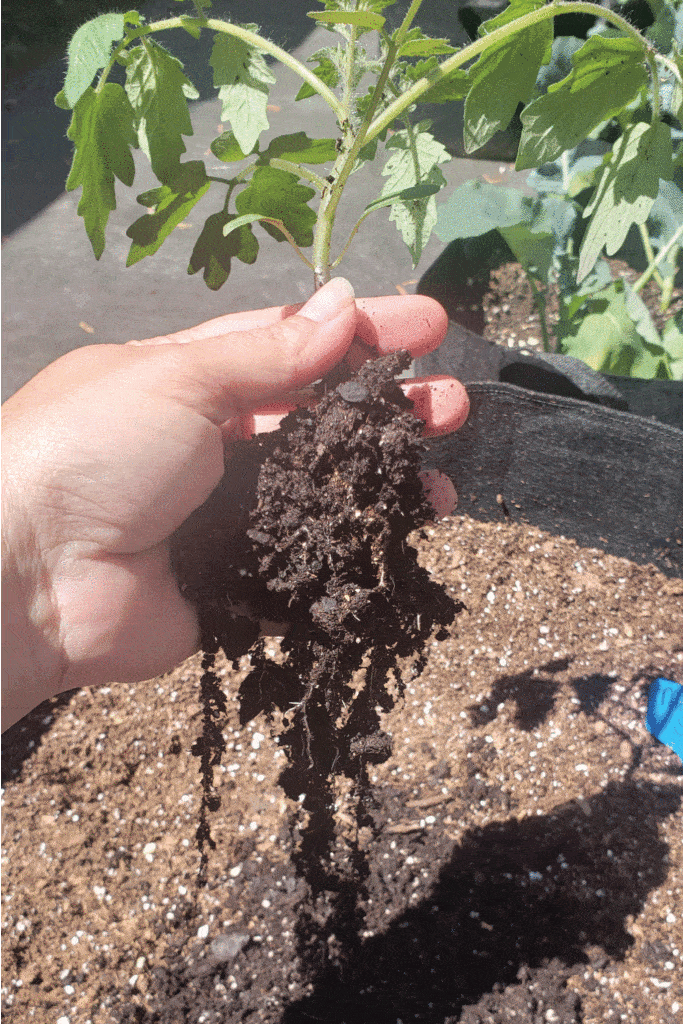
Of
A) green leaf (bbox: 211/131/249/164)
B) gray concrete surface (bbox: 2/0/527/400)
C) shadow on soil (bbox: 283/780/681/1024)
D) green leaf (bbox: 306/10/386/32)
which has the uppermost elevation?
green leaf (bbox: 306/10/386/32)

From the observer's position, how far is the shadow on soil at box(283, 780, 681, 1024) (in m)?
1.19

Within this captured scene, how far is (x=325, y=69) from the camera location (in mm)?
919

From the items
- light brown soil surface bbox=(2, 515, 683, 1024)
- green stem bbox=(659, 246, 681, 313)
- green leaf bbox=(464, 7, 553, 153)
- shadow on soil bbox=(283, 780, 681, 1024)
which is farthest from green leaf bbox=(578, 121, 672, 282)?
green stem bbox=(659, 246, 681, 313)

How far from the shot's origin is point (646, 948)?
1203 mm

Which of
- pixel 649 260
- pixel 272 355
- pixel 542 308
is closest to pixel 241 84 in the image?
pixel 272 355

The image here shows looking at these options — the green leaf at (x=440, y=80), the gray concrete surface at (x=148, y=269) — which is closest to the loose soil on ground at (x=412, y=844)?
the green leaf at (x=440, y=80)

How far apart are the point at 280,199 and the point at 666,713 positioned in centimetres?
118

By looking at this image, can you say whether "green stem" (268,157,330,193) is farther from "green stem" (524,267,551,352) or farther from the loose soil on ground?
"green stem" (524,267,551,352)

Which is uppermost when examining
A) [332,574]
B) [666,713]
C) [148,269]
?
[332,574]

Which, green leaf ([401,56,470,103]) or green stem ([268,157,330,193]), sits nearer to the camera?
green leaf ([401,56,470,103])

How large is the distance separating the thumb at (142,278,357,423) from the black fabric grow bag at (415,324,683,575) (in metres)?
0.51

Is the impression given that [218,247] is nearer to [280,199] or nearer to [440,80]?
[280,199]

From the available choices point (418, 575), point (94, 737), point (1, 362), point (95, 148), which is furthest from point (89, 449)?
point (1, 362)

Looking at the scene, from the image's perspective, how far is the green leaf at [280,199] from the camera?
96cm
